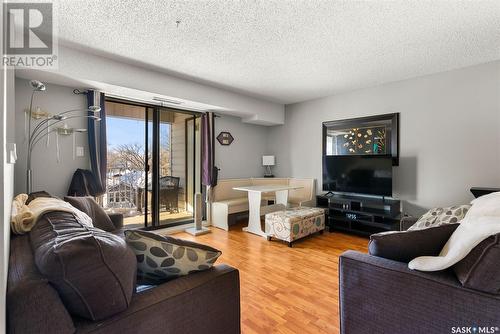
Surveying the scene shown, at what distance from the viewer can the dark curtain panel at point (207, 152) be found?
14.9 ft

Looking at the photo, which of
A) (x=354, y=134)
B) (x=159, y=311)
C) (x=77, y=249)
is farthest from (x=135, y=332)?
(x=354, y=134)

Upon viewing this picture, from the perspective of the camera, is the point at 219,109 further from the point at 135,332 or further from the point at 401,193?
the point at 135,332

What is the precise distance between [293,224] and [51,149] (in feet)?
10.7

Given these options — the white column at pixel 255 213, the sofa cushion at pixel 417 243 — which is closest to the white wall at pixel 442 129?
the white column at pixel 255 213

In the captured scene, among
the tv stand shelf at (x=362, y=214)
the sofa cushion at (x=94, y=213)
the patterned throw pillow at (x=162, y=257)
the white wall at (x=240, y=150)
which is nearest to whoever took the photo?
the patterned throw pillow at (x=162, y=257)

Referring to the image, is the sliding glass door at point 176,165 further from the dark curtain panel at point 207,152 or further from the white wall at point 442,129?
the white wall at point 442,129

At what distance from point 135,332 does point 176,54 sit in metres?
2.80

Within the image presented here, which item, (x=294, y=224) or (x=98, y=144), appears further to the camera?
(x=294, y=224)

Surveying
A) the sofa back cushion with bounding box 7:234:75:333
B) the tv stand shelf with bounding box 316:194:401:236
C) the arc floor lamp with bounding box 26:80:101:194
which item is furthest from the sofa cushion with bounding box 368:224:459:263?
the arc floor lamp with bounding box 26:80:101:194

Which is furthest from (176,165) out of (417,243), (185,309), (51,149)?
(417,243)

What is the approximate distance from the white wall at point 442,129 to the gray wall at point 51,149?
4218 millimetres

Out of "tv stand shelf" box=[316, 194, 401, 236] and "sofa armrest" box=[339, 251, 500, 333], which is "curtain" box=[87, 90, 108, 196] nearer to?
"sofa armrest" box=[339, 251, 500, 333]

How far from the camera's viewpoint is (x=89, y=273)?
787 millimetres

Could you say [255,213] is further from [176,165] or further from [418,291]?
[418,291]
